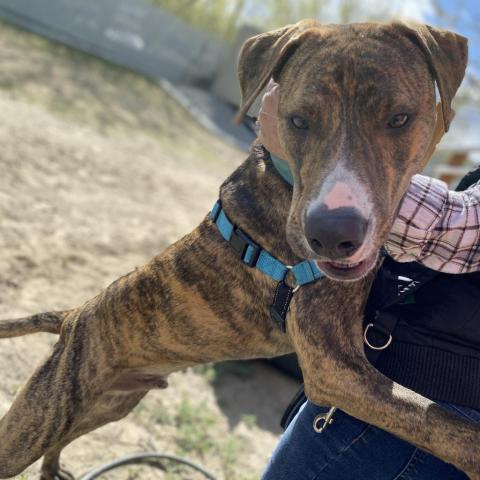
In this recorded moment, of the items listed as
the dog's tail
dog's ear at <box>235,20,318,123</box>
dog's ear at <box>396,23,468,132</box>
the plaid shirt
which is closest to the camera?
the plaid shirt

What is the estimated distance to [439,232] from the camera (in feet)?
6.39

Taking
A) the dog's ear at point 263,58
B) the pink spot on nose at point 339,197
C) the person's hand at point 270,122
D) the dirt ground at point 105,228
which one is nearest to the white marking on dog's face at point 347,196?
the pink spot on nose at point 339,197

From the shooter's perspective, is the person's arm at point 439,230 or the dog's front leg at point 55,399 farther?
the dog's front leg at point 55,399

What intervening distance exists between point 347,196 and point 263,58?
79cm

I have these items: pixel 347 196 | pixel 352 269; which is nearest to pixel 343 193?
pixel 347 196

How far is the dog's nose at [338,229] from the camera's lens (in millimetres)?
1686

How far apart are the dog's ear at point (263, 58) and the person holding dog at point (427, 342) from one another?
2.15 ft

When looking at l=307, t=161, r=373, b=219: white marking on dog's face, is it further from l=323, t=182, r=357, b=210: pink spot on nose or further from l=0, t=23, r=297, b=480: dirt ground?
l=0, t=23, r=297, b=480: dirt ground

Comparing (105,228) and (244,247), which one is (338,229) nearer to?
(244,247)

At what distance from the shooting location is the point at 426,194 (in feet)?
6.58

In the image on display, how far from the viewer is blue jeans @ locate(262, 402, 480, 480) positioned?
1931 mm

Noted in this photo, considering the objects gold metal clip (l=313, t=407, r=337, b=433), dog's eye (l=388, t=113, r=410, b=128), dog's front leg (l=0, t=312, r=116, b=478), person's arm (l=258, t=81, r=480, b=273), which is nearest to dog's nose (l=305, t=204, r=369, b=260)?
person's arm (l=258, t=81, r=480, b=273)

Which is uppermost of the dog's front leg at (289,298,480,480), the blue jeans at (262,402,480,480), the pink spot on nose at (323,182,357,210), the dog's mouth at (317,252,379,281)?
the pink spot on nose at (323,182,357,210)

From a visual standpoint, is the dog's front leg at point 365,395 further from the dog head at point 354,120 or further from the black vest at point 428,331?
the dog head at point 354,120
